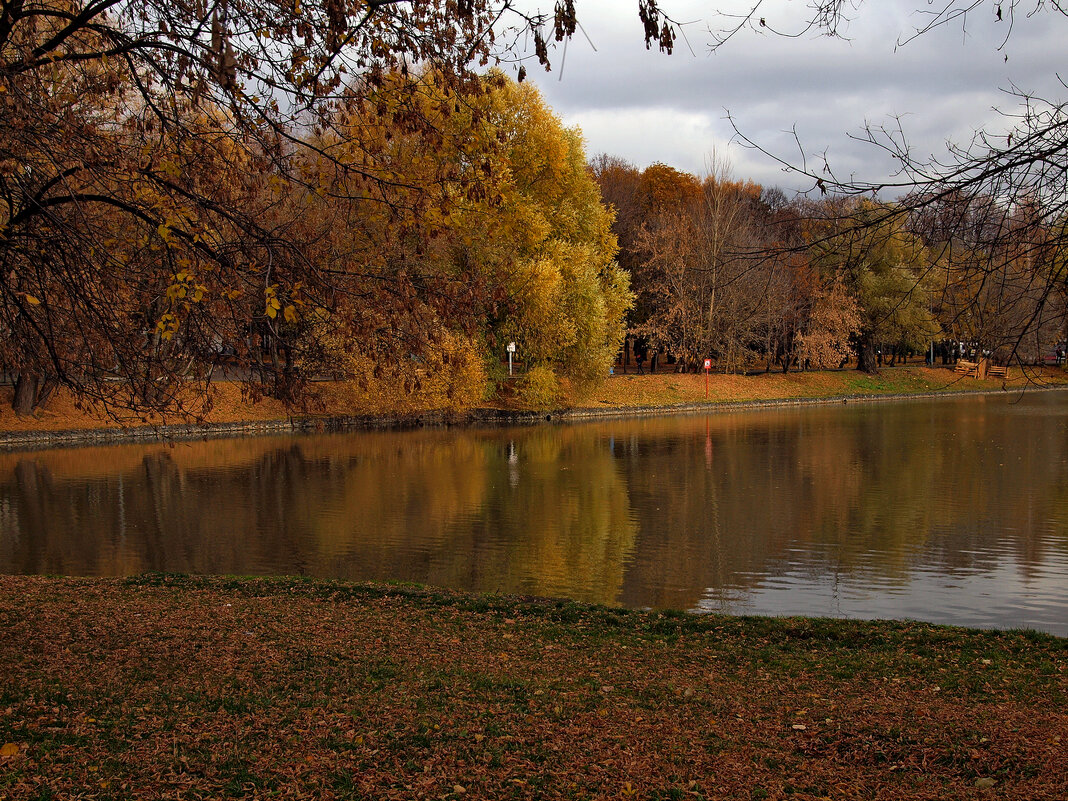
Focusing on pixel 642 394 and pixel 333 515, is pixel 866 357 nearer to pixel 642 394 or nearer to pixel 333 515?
pixel 642 394

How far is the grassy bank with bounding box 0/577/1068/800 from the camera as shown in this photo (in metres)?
4.29

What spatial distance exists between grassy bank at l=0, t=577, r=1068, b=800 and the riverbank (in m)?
11.5

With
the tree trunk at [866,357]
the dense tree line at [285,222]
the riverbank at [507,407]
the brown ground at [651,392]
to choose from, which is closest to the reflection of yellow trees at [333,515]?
the riverbank at [507,407]

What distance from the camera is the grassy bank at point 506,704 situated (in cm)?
429

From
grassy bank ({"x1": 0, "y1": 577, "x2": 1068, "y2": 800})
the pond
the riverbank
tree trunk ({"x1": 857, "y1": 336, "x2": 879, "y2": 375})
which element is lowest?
the pond

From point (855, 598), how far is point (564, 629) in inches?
166

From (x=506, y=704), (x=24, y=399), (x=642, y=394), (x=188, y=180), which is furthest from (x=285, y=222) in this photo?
(x=642, y=394)

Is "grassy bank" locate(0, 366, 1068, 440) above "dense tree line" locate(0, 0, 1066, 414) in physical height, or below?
below

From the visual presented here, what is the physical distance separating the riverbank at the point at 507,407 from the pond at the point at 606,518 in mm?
2035

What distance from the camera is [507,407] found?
37.0 meters

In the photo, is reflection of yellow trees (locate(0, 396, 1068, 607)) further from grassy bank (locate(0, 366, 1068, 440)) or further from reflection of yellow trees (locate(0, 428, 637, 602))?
grassy bank (locate(0, 366, 1068, 440))

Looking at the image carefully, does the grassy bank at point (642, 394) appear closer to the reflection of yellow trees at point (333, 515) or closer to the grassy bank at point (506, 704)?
the reflection of yellow trees at point (333, 515)

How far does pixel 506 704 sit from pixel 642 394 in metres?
37.9

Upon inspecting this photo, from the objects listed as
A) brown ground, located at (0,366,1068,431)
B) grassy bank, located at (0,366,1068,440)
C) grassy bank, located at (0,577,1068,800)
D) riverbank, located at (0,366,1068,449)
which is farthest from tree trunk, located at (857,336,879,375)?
grassy bank, located at (0,577,1068,800)
